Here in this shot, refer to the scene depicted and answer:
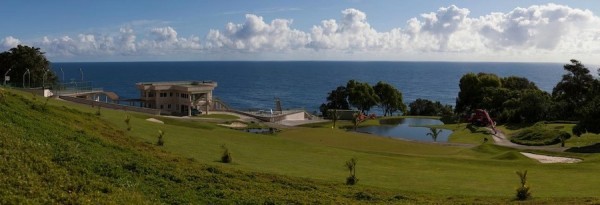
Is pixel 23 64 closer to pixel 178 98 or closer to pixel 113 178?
pixel 178 98

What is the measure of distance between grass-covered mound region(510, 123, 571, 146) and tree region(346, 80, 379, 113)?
45830 mm

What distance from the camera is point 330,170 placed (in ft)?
98.2

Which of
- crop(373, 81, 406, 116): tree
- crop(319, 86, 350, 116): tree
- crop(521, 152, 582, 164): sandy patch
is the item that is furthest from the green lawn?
crop(319, 86, 350, 116): tree

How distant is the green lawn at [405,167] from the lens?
77.5 ft

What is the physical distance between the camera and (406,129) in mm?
74938

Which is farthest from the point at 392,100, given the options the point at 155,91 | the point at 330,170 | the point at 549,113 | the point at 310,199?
the point at 310,199

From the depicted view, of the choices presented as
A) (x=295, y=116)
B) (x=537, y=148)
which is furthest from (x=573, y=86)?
(x=295, y=116)

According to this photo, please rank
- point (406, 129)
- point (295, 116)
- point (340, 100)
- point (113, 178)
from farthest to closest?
point (340, 100) → point (295, 116) → point (406, 129) → point (113, 178)

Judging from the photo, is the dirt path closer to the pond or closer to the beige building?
the pond

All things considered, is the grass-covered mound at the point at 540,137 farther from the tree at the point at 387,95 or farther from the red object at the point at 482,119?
the tree at the point at 387,95

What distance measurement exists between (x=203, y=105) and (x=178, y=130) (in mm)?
43440

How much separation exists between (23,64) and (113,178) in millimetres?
74078

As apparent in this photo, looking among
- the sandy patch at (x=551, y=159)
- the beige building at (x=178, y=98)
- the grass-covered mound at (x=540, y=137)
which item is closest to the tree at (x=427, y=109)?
the beige building at (x=178, y=98)

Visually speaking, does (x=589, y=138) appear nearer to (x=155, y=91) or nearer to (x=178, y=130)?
(x=178, y=130)
